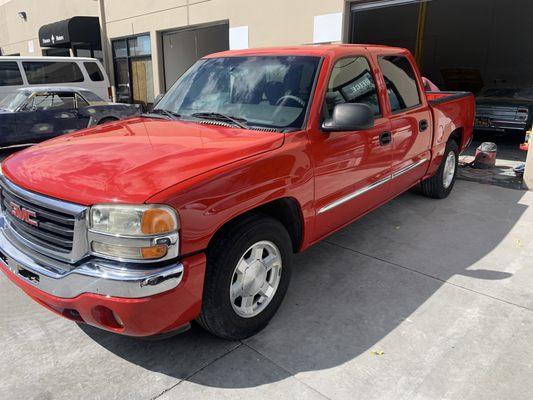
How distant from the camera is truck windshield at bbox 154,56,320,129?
330 centimetres

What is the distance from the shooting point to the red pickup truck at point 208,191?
89.3 inches

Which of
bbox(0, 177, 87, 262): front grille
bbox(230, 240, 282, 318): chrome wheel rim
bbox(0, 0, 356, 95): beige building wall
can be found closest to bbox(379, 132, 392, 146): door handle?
bbox(230, 240, 282, 318): chrome wheel rim

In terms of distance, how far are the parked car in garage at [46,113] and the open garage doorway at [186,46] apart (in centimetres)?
544

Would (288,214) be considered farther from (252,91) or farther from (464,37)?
(464,37)

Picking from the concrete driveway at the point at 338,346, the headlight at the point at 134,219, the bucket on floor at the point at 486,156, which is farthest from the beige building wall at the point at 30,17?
the headlight at the point at 134,219

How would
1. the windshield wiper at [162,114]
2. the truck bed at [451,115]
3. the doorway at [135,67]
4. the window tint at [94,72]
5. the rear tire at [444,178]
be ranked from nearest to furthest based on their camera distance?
the windshield wiper at [162,114], the truck bed at [451,115], the rear tire at [444,178], the window tint at [94,72], the doorway at [135,67]

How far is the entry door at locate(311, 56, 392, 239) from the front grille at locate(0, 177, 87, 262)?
64.8 inches

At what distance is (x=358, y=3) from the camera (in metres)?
9.46

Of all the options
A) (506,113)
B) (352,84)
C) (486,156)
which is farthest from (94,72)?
(352,84)

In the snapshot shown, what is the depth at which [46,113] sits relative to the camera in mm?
9352

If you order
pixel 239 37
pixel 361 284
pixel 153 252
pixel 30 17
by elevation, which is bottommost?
pixel 361 284

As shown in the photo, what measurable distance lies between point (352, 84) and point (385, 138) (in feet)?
1.96

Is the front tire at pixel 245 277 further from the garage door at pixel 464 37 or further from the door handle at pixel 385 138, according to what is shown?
the garage door at pixel 464 37

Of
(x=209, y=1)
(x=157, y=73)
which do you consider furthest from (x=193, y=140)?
(x=157, y=73)
